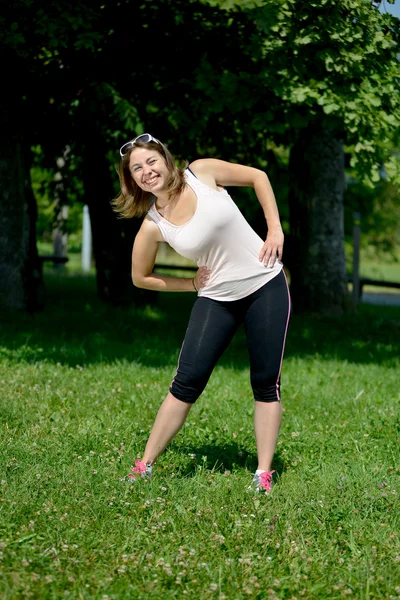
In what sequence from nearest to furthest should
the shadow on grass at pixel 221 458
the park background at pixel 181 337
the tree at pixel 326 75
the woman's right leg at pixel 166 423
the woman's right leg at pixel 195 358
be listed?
1. the park background at pixel 181 337
2. the woman's right leg at pixel 195 358
3. the woman's right leg at pixel 166 423
4. the shadow on grass at pixel 221 458
5. the tree at pixel 326 75

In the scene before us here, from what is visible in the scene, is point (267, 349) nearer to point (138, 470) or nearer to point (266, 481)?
point (266, 481)

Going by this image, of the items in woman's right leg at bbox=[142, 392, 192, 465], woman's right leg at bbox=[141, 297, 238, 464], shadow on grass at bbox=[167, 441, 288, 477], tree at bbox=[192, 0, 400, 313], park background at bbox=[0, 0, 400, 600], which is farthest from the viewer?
tree at bbox=[192, 0, 400, 313]

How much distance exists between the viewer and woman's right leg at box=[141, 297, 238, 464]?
4973mm

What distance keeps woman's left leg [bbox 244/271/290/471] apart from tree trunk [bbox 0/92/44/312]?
7.79 metres

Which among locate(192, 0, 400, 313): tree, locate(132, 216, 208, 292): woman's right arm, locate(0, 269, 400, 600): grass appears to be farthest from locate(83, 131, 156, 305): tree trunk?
locate(132, 216, 208, 292): woman's right arm

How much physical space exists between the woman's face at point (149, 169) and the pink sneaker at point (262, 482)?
5.78 ft

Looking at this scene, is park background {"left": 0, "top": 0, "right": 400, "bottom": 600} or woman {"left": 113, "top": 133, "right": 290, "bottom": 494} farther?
woman {"left": 113, "top": 133, "right": 290, "bottom": 494}

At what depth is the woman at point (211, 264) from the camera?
4781mm

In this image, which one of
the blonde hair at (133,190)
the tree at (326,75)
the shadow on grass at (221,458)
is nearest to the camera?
the blonde hair at (133,190)

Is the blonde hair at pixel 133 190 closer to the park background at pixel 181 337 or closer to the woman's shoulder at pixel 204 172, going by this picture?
the woman's shoulder at pixel 204 172

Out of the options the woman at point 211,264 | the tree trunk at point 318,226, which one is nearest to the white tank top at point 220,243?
the woman at point 211,264

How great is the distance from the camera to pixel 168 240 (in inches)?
191

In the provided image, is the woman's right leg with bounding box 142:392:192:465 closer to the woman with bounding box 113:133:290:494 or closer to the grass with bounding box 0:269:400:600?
the woman with bounding box 113:133:290:494

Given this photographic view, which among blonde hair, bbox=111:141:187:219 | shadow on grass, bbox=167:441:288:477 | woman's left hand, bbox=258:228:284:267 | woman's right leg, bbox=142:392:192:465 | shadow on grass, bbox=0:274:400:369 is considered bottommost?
shadow on grass, bbox=0:274:400:369
